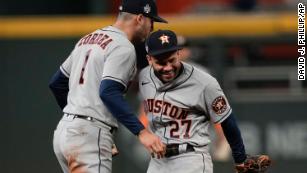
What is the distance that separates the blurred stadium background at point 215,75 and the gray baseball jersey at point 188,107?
388 cm

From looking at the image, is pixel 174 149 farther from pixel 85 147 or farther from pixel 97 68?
pixel 97 68

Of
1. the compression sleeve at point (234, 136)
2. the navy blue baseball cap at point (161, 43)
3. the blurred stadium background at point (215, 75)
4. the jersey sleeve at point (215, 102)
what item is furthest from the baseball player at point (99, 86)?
the blurred stadium background at point (215, 75)

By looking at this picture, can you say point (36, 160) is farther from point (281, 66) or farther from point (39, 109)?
point (281, 66)

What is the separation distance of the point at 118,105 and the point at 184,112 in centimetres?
49

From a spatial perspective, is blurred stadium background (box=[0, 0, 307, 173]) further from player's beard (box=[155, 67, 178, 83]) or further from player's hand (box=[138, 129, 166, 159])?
player's hand (box=[138, 129, 166, 159])

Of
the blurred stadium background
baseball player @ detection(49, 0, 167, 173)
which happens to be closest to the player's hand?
baseball player @ detection(49, 0, 167, 173)

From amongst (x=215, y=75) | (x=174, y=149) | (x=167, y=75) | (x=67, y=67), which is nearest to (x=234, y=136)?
(x=174, y=149)

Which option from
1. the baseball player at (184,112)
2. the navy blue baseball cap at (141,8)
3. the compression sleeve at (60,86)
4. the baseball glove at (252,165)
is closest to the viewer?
the baseball player at (184,112)

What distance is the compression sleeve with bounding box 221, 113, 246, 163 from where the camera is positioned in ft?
19.1

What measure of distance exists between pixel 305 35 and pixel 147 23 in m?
4.35

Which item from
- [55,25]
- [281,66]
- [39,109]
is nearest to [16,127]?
[39,109]

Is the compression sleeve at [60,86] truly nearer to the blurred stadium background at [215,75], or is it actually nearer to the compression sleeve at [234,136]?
the compression sleeve at [234,136]

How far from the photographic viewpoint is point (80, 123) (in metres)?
5.79

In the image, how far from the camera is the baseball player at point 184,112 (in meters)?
5.73
